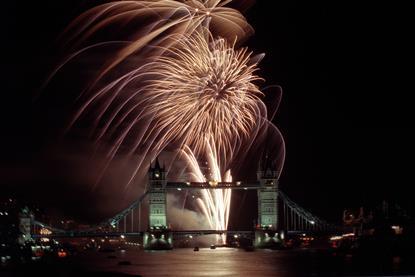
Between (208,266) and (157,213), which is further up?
(157,213)

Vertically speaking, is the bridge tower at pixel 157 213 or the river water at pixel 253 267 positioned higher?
the bridge tower at pixel 157 213

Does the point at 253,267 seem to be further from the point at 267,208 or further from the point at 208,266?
the point at 267,208

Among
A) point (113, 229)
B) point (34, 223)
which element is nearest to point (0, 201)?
point (34, 223)

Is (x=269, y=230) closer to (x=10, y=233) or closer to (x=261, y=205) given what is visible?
(x=261, y=205)

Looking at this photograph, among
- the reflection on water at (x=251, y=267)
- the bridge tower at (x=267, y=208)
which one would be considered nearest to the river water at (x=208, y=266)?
the reflection on water at (x=251, y=267)

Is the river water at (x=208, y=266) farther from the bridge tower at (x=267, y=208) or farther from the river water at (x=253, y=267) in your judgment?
the bridge tower at (x=267, y=208)

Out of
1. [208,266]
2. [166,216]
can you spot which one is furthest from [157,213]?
[208,266]
